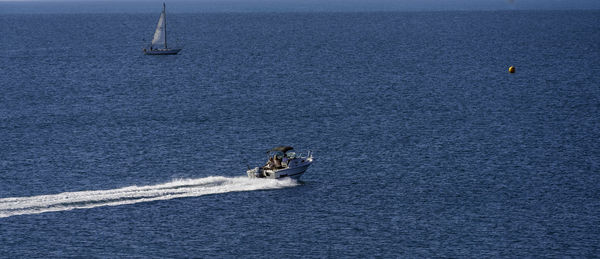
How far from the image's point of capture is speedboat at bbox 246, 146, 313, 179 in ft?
267

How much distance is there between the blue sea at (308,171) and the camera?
67062 millimetres

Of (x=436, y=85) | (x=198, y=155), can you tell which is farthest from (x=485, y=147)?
(x=436, y=85)

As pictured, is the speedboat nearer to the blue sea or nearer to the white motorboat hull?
the white motorboat hull

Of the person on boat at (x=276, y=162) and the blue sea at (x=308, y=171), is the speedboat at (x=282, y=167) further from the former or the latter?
the blue sea at (x=308, y=171)

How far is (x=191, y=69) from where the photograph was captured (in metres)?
187

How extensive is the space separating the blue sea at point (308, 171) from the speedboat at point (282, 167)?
937 millimetres

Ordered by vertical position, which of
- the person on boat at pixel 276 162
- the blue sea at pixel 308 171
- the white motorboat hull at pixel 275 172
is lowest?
the blue sea at pixel 308 171

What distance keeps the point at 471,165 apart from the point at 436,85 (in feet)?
211

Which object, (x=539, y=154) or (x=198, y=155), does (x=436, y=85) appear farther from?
(x=198, y=155)

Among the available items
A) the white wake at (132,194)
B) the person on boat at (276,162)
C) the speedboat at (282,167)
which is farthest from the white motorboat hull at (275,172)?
the person on boat at (276,162)

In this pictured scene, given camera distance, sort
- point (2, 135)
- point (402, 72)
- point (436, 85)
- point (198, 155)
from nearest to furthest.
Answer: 1. point (198, 155)
2. point (2, 135)
3. point (436, 85)
4. point (402, 72)

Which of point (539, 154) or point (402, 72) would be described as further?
point (402, 72)

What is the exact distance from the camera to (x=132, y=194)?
77562mm

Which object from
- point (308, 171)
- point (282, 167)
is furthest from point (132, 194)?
point (308, 171)
